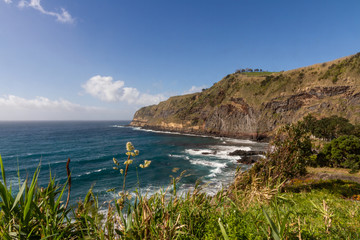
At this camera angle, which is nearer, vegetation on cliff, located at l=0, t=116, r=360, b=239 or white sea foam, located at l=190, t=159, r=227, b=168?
vegetation on cliff, located at l=0, t=116, r=360, b=239

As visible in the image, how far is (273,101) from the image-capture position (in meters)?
61.7

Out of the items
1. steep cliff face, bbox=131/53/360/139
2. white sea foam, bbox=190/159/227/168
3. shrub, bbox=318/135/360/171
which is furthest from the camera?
steep cliff face, bbox=131/53/360/139

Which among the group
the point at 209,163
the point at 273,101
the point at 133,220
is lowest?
the point at 209,163

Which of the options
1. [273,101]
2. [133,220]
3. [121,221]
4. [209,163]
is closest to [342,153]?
[209,163]

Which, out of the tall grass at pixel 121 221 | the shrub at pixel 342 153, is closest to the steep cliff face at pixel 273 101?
the shrub at pixel 342 153

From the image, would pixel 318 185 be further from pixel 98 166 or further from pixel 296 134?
pixel 98 166

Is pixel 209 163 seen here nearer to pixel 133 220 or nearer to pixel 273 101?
pixel 133 220

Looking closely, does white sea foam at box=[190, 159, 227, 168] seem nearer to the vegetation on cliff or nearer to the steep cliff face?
the vegetation on cliff

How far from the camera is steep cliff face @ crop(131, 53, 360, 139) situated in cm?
4909

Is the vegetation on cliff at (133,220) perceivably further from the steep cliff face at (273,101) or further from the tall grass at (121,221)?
the steep cliff face at (273,101)

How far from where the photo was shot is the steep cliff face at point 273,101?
49.1 meters

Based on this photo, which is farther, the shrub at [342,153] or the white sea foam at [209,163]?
the white sea foam at [209,163]

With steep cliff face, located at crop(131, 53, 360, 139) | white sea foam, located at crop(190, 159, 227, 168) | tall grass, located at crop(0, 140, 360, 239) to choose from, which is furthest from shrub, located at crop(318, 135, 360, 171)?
steep cliff face, located at crop(131, 53, 360, 139)

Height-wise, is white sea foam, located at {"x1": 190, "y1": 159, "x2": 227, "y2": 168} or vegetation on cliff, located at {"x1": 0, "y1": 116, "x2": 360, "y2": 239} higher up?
vegetation on cliff, located at {"x1": 0, "y1": 116, "x2": 360, "y2": 239}
